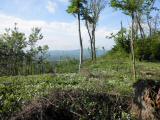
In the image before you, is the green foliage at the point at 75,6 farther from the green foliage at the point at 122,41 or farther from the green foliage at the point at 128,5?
the green foliage at the point at 128,5

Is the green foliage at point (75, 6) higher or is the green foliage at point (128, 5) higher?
the green foliage at point (75, 6)

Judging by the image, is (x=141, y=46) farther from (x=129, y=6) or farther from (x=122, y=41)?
(x=129, y=6)

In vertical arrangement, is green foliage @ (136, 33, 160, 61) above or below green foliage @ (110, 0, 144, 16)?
below

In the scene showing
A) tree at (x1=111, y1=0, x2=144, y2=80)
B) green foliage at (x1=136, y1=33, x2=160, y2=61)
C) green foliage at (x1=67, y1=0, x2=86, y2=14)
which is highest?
green foliage at (x1=67, y1=0, x2=86, y2=14)

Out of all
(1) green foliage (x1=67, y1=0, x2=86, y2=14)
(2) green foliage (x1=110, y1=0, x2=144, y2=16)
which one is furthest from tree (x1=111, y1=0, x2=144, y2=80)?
(1) green foliage (x1=67, y1=0, x2=86, y2=14)

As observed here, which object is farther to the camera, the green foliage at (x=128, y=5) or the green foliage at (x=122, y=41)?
the green foliage at (x=122, y=41)

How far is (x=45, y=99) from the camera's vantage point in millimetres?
9453

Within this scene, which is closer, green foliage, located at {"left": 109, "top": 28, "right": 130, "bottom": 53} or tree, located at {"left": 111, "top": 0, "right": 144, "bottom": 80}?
tree, located at {"left": 111, "top": 0, "right": 144, "bottom": 80}

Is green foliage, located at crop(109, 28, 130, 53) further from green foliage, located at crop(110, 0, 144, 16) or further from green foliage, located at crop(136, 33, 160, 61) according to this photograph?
green foliage, located at crop(110, 0, 144, 16)

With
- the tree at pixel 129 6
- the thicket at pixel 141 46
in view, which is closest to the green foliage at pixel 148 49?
the thicket at pixel 141 46

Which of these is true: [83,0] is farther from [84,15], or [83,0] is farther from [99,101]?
[99,101]

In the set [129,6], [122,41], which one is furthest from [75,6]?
[129,6]

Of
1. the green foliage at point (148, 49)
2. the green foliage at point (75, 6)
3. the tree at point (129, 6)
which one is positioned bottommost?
the green foliage at point (148, 49)

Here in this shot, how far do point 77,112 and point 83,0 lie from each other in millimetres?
31904
